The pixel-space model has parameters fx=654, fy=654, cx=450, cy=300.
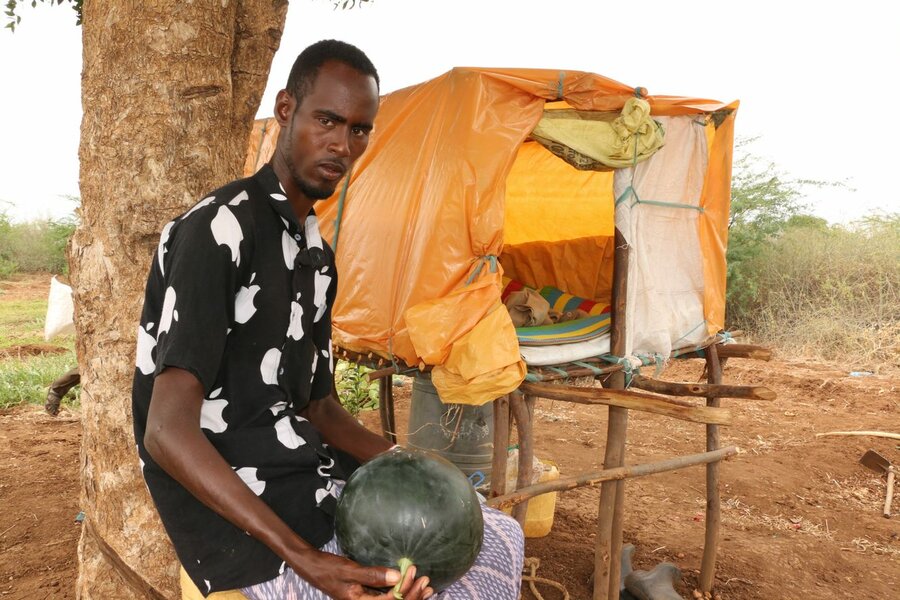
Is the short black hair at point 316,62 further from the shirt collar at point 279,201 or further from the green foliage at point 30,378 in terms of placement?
the green foliage at point 30,378

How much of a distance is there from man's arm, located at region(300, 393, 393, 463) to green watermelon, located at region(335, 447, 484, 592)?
1.39ft

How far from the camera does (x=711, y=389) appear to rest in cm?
306

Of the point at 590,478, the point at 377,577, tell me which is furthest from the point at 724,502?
the point at 377,577

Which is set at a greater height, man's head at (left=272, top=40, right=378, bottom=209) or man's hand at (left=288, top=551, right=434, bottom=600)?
man's head at (left=272, top=40, right=378, bottom=209)

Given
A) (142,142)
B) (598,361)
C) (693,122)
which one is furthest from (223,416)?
(693,122)

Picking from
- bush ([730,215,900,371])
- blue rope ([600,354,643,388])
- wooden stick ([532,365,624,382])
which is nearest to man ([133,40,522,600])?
wooden stick ([532,365,624,382])

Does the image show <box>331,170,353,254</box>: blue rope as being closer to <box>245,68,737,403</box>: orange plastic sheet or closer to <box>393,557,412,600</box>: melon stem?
<box>245,68,737,403</box>: orange plastic sheet

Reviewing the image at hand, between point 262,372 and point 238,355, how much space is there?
0.08 metres

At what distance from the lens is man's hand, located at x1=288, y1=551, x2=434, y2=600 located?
142 cm

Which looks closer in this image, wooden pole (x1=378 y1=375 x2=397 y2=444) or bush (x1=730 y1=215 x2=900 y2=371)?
wooden pole (x1=378 y1=375 x2=397 y2=444)

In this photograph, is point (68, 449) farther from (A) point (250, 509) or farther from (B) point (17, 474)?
(A) point (250, 509)

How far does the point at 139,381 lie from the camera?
163cm

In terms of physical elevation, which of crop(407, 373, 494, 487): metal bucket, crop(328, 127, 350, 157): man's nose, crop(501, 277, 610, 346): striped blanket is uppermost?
crop(328, 127, 350, 157): man's nose

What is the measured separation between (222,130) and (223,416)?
4.11 feet
